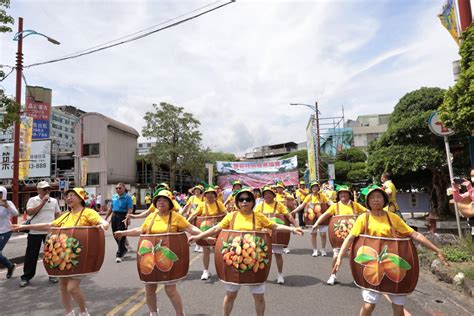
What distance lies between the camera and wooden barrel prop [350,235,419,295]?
3.77 metres

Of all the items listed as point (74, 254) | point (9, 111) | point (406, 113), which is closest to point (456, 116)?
point (406, 113)

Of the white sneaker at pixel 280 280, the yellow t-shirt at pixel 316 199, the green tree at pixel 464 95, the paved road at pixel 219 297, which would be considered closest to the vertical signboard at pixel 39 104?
the paved road at pixel 219 297

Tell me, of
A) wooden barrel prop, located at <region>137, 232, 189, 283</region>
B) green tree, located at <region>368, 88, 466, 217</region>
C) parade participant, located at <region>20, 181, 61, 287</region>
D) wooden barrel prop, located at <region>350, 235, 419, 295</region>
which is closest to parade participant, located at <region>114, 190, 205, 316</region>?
wooden barrel prop, located at <region>137, 232, 189, 283</region>

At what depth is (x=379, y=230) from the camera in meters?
4.02

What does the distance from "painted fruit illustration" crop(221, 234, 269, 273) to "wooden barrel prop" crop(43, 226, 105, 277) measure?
5.92 ft

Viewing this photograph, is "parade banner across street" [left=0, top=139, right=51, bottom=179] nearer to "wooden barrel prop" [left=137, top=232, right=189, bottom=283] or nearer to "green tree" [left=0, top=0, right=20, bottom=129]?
"green tree" [left=0, top=0, right=20, bottom=129]

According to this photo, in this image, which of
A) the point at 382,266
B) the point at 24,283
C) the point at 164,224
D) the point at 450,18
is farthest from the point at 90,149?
the point at 382,266

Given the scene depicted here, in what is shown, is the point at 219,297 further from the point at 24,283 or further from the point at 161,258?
the point at 24,283

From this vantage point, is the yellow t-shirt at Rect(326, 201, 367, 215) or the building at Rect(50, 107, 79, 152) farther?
the building at Rect(50, 107, 79, 152)

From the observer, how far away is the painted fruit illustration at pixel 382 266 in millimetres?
3771

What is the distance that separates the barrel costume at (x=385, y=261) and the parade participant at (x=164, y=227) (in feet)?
6.68

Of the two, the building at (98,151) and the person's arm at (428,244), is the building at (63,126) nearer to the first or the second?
the building at (98,151)

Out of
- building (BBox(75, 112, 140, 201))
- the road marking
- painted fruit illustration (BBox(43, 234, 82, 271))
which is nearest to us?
painted fruit illustration (BBox(43, 234, 82, 271))

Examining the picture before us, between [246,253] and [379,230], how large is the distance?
1529mm
